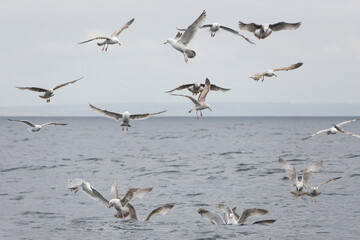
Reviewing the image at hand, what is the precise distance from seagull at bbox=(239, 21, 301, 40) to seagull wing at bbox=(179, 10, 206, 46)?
2.69 metres

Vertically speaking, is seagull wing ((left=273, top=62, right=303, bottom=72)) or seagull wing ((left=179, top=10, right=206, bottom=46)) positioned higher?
seagull wing ((left=179, top=10, right=206, bottom=46))

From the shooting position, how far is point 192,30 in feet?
67.2

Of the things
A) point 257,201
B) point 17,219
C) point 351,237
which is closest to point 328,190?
point 257,201

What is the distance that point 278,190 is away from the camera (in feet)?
109

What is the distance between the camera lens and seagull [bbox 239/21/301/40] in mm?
22344

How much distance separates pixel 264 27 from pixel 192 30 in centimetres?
348

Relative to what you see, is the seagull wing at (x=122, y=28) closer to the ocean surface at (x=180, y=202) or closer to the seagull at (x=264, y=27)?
the seagull at (x=264, y=27)

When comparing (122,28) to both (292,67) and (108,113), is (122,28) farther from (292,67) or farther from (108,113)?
(292,67)

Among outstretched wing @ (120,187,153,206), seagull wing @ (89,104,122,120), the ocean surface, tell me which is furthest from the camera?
the ocean surface

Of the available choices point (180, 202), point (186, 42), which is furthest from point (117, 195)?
point (180, 202)

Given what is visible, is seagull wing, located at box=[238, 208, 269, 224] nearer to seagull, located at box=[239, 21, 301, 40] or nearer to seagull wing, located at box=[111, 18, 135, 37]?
seagull, located at box=[239, 21, 301, 40]

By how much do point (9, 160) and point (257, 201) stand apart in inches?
1430

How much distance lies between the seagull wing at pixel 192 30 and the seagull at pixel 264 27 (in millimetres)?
2692

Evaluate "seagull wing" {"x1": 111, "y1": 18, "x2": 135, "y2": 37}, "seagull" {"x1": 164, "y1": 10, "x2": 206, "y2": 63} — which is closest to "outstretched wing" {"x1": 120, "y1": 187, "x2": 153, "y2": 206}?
"seagull" {"x1": 164, "y1": 10, "x2": 206, "y2": 63}
